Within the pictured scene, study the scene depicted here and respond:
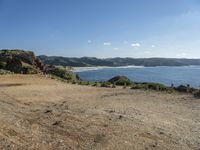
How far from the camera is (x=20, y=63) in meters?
43.6

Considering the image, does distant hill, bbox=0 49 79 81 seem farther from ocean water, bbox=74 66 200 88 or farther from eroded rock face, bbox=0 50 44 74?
ocean water, bbox=74 66 200 88

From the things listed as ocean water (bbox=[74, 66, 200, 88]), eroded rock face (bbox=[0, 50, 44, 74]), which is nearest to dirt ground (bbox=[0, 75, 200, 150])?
eroded rock face (bbox=[0, 50, 44, 74])

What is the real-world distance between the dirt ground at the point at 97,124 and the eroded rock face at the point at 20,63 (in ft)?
75.2

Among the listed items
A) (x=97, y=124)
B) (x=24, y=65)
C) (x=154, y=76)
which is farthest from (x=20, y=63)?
(x=154, y=76)

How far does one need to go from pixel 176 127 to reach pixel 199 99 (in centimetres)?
891

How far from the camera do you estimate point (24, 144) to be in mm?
9734

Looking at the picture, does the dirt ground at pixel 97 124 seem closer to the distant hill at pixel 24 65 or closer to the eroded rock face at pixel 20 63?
the eroded rock face at pixel 20 63

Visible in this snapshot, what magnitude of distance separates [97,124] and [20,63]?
33.0m

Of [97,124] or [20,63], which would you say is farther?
[20,63]

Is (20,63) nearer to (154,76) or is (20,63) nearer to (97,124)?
(97,124)

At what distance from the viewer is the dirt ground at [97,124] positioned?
9.89 m

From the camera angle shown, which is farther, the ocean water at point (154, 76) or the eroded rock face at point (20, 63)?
the ocean water at point (154, 76)

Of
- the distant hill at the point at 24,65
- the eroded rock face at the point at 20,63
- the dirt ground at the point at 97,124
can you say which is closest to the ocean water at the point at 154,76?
the distant hill at the point at 24,65

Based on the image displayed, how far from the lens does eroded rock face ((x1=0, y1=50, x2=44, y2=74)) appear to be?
137ft
